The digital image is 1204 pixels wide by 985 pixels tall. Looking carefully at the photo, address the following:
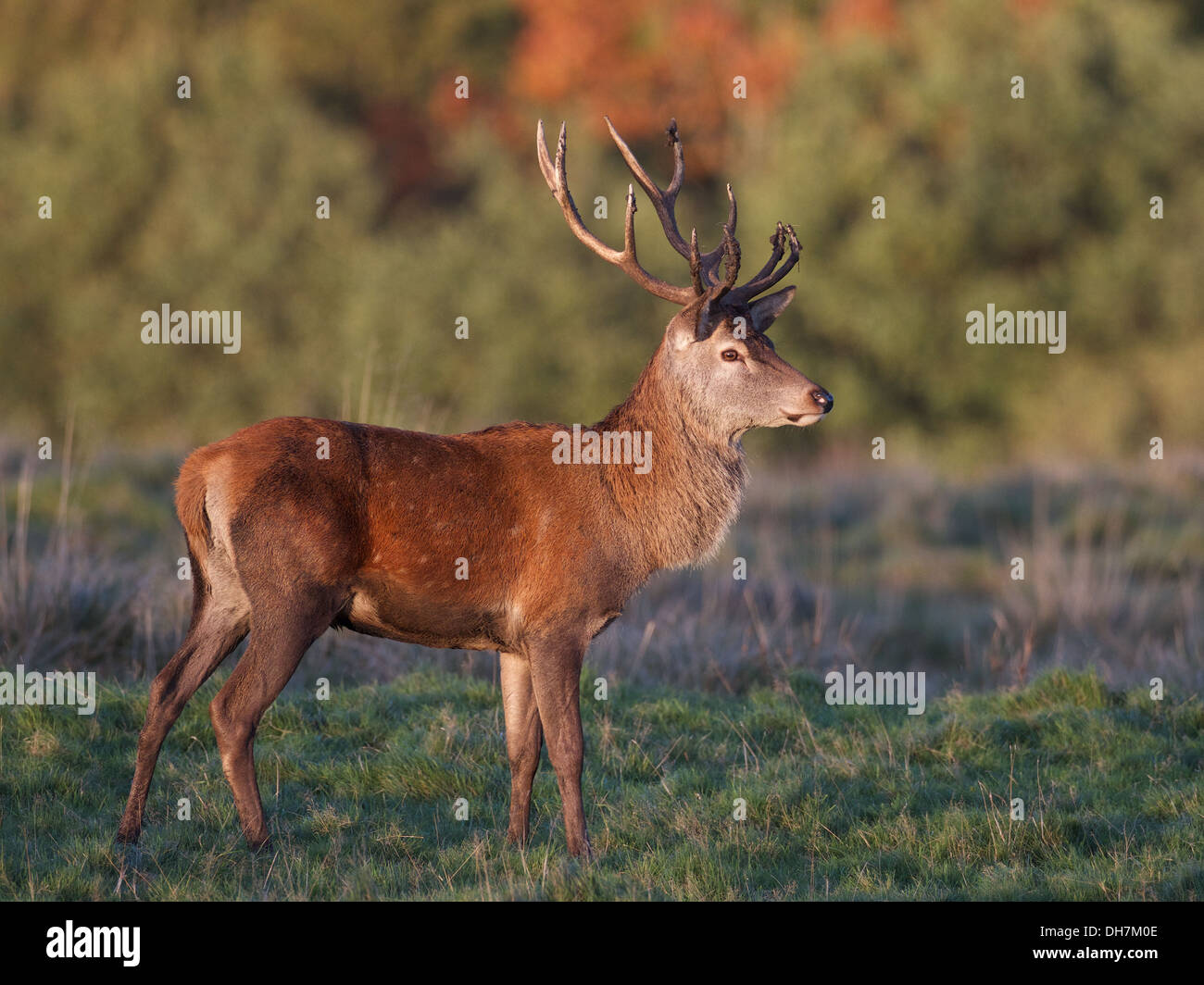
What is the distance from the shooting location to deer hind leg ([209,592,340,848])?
21.7ft

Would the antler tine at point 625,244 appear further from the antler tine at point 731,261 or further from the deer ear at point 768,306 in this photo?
the deer ear at point 768,306

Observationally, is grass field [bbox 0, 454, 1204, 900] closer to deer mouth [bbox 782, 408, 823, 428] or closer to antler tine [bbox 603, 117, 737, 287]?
deer mouth [bbox 782, 408, 823, 428]

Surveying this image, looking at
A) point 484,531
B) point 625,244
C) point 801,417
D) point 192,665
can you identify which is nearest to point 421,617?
point 484,531

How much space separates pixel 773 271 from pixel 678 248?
1.66 ft

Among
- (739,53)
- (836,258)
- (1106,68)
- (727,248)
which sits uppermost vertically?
(739,53)

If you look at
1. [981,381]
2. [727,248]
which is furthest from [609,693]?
[981,381]

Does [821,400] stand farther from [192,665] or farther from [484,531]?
[192,665]

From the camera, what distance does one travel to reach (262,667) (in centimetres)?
662

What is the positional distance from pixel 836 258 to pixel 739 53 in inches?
439

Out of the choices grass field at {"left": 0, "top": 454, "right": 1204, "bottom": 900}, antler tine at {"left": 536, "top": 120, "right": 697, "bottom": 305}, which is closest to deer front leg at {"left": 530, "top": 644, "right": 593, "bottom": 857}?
grass field at {"left": 0, "top": 454, "right": 1204, "bottom": 900}

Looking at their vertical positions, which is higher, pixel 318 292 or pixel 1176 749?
pixel 318 292

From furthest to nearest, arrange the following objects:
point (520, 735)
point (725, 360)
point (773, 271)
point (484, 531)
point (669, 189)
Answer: point (669, 189) < point (773, 271) < point (725, 360) < point (520, 735) < point (484, 531)

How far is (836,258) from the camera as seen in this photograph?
3014cm

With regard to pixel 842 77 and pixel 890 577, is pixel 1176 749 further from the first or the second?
pixel 842 77
